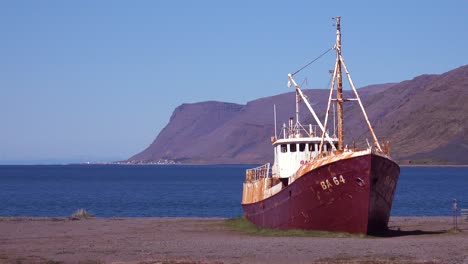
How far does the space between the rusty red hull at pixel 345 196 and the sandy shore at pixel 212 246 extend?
115 centimetres

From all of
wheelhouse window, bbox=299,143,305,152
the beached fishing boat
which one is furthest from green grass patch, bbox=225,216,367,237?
wheelhouse window, bbox=299,143,305,152

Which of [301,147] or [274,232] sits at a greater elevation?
[301,147]

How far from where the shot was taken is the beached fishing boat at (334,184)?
40719mm

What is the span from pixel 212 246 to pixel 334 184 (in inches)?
246

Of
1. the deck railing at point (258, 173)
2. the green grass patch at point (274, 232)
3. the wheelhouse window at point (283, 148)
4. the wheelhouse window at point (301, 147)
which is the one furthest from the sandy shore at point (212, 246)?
the wheelhouse window at point (301, 147)

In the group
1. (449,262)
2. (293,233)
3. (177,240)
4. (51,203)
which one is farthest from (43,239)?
(51,203)

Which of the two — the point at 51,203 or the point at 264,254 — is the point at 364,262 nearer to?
the point at 264,254

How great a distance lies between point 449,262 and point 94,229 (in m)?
28.6

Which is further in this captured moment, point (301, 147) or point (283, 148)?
point (283, 148)

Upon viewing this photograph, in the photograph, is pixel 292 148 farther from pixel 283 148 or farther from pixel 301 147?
pixel 283 148

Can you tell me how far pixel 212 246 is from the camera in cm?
3988

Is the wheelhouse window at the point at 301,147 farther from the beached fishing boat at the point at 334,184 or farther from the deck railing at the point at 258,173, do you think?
the deck railing at the point at 258,173

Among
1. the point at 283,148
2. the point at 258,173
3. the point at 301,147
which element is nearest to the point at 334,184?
the point at 301,147

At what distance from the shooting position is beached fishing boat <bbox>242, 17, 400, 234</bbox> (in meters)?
40.7
